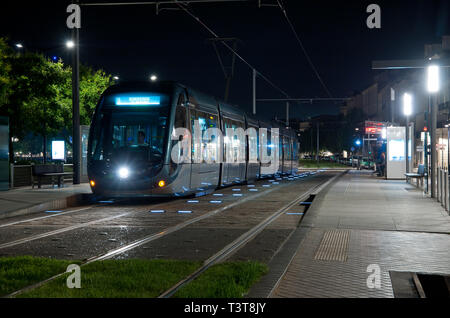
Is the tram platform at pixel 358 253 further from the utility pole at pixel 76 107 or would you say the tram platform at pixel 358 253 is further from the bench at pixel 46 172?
the bench at pixel 46 172

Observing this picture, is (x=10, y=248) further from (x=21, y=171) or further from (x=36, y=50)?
(x=36, y=50)

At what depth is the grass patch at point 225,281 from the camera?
5.86m

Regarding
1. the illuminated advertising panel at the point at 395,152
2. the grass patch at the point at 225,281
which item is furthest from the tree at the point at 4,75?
the grass patch at the point at 225,281

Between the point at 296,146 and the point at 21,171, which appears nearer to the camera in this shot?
the point at 21,171

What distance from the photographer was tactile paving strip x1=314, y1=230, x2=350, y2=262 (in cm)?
806

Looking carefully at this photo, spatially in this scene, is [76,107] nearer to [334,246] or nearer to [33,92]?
[33,92]

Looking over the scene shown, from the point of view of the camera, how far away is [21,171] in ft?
77.8

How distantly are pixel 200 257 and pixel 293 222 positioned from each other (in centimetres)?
508

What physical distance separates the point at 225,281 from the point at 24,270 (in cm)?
246

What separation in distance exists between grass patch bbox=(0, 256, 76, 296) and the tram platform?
2.48 metres

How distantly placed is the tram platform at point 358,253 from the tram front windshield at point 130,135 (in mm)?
4760

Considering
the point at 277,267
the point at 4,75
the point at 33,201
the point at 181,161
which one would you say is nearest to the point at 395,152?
the point at 181,161
